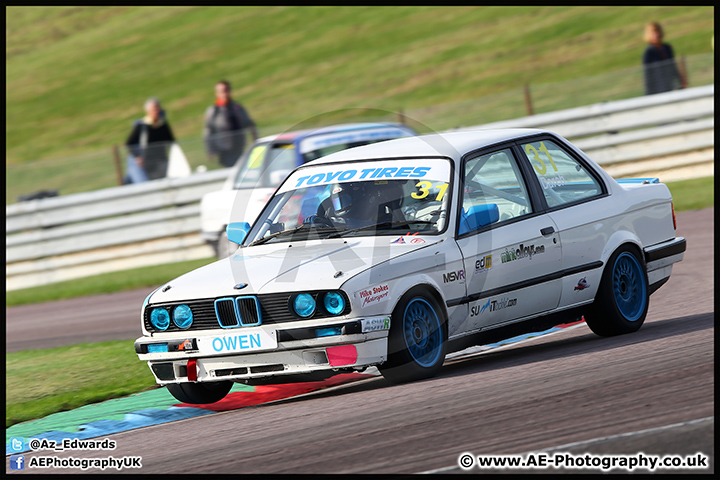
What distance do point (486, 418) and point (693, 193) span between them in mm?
10629

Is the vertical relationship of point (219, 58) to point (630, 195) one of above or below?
above

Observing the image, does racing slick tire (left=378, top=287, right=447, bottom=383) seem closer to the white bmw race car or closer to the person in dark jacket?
the white bmw race car

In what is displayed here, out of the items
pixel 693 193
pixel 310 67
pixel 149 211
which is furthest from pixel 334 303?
pixel 310 67

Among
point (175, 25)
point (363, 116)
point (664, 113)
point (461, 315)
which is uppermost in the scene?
point (175, 25)

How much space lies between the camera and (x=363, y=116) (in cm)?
2852

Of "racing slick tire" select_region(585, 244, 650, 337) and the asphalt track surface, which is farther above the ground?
"racing slick tire" select_region(585, 244, 650, 337)

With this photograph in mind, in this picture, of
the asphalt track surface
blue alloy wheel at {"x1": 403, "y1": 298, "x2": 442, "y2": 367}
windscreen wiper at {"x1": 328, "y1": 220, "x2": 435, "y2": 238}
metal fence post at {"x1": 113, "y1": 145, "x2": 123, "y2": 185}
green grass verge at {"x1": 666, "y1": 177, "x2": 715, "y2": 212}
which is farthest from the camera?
metal fence post at {"x1": 113, "y1": 145, "x2": 123, "y2": 185}

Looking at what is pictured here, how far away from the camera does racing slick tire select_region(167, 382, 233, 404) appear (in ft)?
21.9

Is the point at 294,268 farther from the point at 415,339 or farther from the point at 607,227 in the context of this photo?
the point at 607,227

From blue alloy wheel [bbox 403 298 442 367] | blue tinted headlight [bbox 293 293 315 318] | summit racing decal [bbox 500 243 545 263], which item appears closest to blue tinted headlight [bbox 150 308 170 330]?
blue tinted headlight [bbox 293 293 315 318]

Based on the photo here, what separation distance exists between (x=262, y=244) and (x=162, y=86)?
3209 cm

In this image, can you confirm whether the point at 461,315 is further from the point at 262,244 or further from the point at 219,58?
the point at 219,58

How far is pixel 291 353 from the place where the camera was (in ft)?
20.0

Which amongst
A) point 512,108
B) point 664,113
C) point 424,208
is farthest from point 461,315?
point 512,108
